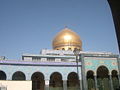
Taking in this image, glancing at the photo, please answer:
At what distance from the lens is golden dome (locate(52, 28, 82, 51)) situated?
35781 millimetres

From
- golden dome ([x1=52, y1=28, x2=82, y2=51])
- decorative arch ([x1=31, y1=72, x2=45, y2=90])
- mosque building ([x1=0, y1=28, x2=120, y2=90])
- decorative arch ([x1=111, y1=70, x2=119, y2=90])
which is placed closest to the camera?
mosque building ([x1=0, y1=28, x2=120, y2=90])

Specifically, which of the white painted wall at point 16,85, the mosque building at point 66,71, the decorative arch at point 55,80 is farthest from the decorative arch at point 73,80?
the white painted wall at point 16,85

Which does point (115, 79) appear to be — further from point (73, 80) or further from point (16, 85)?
point (16, 85)

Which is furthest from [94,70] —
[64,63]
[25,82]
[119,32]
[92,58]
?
[119,32]

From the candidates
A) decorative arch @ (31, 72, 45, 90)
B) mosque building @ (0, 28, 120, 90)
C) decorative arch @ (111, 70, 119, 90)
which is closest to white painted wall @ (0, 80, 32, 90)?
mosque building @ (0, 28, 120, 90)

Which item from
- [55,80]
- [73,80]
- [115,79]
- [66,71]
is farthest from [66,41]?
[115,79]

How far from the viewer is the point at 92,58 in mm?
24750

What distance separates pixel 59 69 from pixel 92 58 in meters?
4.56

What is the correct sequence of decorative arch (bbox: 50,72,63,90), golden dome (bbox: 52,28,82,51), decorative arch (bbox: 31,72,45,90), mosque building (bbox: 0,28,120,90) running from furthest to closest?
golden dome (bbox: 52,28,82,51), decorative arch (bbox: 50,72,63,90), decorative arch (bbox: 31,72,45,90), mosque building (bbox: 0,28,120,90)

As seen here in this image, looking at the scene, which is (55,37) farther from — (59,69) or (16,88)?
(16,88)

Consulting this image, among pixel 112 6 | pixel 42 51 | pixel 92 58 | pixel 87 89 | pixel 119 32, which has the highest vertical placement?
pixel 42 51

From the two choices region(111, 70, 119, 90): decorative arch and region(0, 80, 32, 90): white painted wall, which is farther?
region(111, 70, 119, 90): decorative arch

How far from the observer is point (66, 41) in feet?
118

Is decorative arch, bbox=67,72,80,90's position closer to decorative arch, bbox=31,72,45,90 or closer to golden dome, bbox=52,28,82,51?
decorative arch, bbox=31,72,45,90
